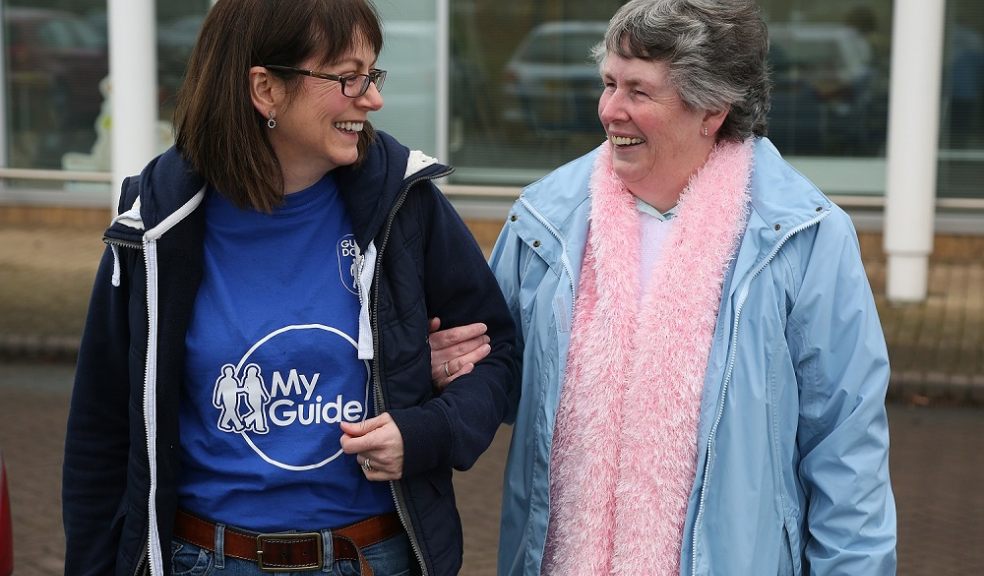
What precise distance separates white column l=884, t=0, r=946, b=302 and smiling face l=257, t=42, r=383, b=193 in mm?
7869

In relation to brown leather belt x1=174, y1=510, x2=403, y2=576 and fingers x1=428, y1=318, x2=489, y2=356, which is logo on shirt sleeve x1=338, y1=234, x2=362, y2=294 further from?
brown leather belt x1=174, y1=510, x2=403, y2=576

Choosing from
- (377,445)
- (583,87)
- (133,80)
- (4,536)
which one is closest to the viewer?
(377,445)

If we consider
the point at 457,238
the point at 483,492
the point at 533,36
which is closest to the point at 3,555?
the point at 457,238

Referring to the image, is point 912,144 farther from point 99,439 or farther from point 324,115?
point 99,439

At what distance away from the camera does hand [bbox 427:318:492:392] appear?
106 inches

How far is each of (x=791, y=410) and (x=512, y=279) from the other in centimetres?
65

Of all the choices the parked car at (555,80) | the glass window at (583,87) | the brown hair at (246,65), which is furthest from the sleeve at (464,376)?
the parked car at (555,80)

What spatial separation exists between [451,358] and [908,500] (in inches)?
179

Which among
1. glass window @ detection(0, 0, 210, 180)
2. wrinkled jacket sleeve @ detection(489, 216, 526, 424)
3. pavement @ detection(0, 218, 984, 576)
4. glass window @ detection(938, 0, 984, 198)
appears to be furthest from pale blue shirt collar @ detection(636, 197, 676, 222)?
glass window @ detection(0, 0, 210, 180)

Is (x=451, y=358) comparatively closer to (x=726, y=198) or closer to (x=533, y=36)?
(x=726, y=198)

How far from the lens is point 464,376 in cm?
268

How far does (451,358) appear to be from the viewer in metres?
2.69

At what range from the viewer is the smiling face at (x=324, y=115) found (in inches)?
98.3

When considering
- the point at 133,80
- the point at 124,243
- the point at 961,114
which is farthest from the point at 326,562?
the point at 961,114
